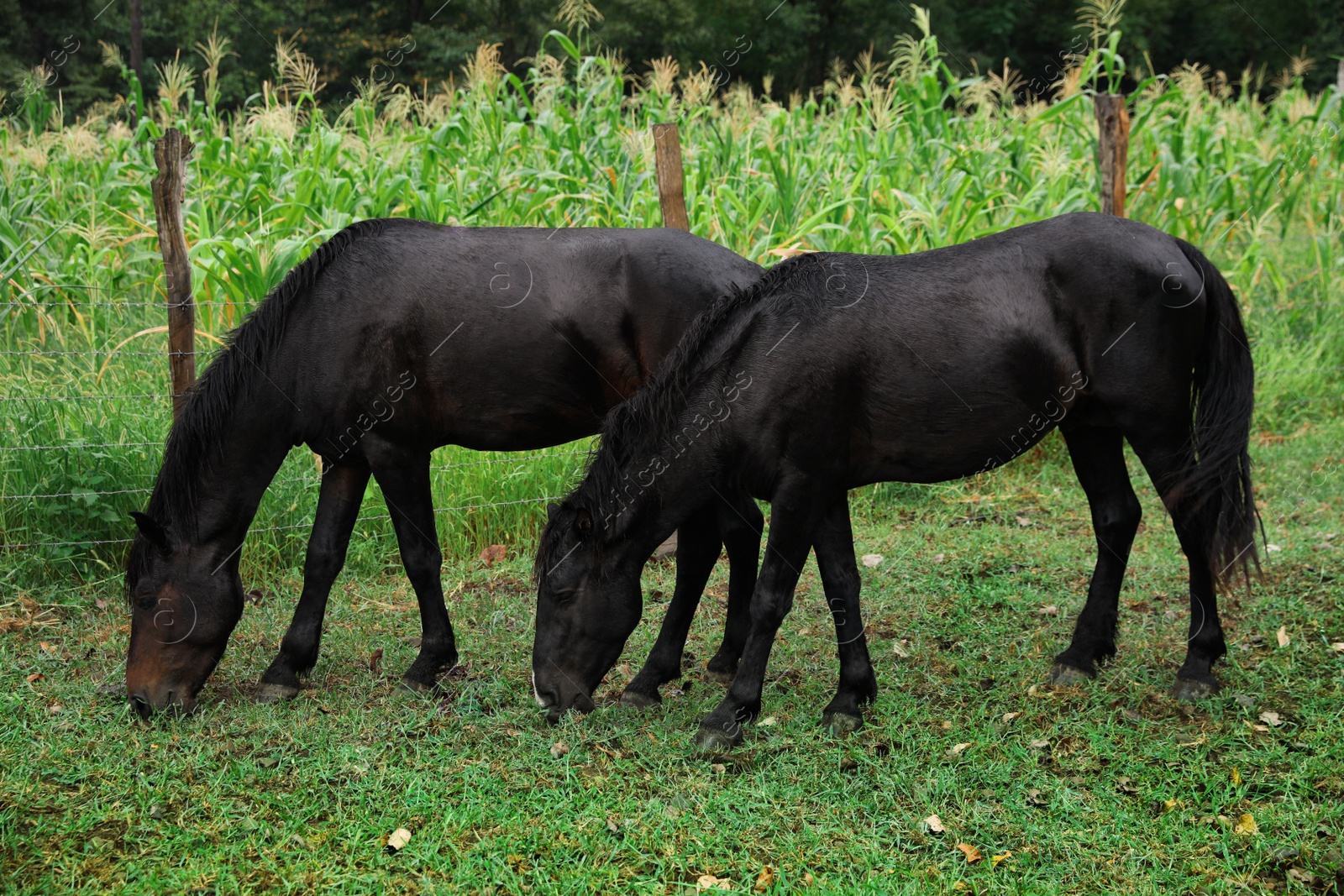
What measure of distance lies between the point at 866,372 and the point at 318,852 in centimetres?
248

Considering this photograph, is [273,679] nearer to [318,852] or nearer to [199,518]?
[199,518]

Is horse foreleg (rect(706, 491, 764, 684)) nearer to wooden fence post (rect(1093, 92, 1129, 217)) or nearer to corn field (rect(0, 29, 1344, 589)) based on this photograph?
corn field (rect(0, 29, 1344, 589))

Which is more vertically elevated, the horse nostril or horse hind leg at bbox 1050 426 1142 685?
A: horse hind leg at bbox 1050 426 1142 685

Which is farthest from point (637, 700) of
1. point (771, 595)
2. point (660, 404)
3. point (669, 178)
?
point (669, 178)

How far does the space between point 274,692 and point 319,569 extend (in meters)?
0.54

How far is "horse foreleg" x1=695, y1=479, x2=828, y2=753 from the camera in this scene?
3916 millimetres

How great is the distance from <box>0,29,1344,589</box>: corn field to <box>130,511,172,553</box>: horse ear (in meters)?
1.69

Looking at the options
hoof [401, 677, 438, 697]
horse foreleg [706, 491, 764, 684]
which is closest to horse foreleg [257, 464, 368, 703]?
hoof [401, 677, 438, 697]

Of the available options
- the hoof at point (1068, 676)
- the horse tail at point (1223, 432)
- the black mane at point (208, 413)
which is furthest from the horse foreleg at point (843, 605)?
the black mane at point (208, 413)

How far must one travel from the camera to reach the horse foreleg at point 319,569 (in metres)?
4.51

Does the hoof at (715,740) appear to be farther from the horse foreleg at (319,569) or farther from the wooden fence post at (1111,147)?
the wooden fence post at (1111,147)

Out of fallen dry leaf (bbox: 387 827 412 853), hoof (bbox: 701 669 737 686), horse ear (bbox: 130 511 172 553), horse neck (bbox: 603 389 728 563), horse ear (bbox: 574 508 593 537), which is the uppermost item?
horse neck (bbox: 603 389 728 563)

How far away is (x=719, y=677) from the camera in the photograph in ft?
15.4

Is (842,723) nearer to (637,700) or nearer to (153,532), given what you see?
(637,700)
